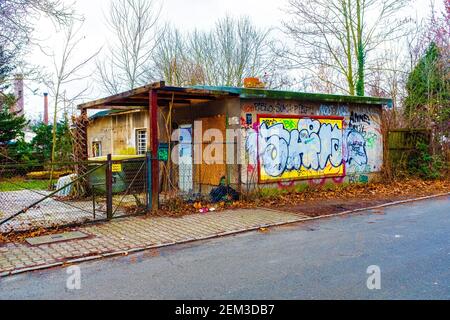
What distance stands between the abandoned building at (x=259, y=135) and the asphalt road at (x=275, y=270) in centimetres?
397

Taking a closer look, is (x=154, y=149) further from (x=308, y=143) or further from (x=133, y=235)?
(x=308, y=143)

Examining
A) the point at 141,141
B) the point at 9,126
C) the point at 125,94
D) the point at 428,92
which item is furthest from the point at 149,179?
the point at 9,126

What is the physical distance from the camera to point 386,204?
11188mm

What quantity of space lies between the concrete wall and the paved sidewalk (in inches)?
86.3

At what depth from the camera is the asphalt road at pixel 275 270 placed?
4.62 metres

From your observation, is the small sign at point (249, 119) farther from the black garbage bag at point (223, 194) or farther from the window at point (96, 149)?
the window at point (96, 149)

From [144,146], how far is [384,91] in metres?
13.2

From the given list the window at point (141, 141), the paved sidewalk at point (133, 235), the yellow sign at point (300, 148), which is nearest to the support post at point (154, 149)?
the paved sidewalk at point (133, 235)

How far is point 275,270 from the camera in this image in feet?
17.8

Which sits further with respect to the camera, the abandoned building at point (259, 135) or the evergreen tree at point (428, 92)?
the evergreen tree at point (428, 92)

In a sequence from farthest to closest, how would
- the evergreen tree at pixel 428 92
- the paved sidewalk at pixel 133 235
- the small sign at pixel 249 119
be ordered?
1. the evergreen tree at pixel 428 92
2. the small sign at pixel 249 119
3. the paved sidewalk at pixel 133 235

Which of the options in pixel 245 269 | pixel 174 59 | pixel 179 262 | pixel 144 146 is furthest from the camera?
pixel 174 59
